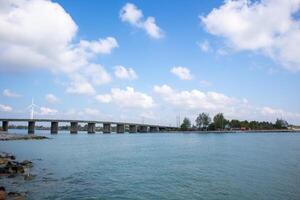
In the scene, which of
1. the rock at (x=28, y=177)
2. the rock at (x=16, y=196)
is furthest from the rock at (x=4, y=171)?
the rock at (x=16, y=196)

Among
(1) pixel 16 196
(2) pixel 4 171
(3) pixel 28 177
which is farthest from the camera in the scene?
(2) pixel 4 171

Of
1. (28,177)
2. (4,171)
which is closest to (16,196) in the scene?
(28,177)

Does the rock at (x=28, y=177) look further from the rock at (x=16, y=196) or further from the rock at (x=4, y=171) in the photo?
the rock at (x=16, y=196)

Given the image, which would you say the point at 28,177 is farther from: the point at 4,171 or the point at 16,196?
the point at 16,196

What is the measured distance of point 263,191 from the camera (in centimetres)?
3158

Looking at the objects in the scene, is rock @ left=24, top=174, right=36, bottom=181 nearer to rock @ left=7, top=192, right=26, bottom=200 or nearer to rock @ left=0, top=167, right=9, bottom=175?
rock @ left=0, top=167, right=9, bottom=175

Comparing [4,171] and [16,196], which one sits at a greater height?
[4,171]

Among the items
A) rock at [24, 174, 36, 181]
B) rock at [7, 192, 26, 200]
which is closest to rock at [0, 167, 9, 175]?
rock at [24, 174, 36, 181]

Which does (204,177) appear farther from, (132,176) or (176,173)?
(132,176)

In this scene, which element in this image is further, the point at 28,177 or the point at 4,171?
the point at 4,171

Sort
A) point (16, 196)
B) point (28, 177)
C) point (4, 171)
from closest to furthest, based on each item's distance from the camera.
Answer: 1. point (16, 196)
2. point (28, 177)
3. point (4, 171)

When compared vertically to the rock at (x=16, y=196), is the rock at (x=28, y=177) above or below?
above

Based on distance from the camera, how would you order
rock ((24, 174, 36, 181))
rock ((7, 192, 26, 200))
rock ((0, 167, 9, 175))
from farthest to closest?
1. rock ((0, 167, 9, 175))
2. rock ((24, 174, 36, 181))
3. rock ((7, 192, 26, 200))

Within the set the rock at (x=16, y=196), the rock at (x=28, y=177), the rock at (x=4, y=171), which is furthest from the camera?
the rock at (x=4, y=171)
